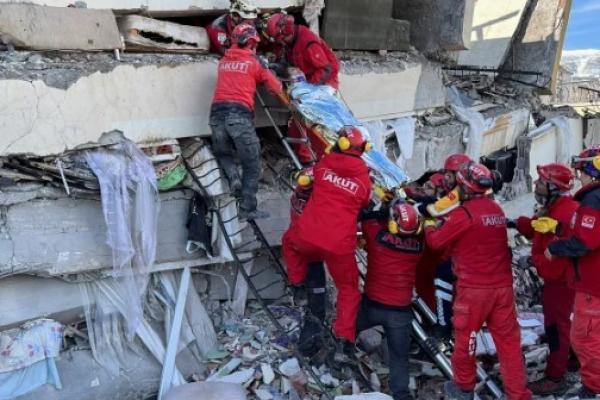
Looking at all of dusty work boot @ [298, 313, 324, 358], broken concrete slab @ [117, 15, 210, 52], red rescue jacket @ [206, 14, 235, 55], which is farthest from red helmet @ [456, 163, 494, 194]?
broken concrete slab @ [117, 15, 210, 52]

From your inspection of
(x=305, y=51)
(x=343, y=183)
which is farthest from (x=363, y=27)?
(x=343, y=183)

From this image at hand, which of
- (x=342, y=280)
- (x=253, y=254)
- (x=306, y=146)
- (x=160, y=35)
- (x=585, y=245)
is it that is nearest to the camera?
(x=585, y=245)

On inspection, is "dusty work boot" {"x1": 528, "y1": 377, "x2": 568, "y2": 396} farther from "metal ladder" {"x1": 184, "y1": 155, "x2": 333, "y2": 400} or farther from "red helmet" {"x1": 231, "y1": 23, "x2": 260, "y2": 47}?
"red helmet" {"x1": 231, "y1": 23, "x2": 260, "y2": 47}

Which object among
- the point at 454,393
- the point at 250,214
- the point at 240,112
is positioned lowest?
the point at 454,393

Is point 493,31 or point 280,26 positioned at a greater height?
point 280,26

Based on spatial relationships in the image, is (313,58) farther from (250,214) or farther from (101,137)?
(101,137)

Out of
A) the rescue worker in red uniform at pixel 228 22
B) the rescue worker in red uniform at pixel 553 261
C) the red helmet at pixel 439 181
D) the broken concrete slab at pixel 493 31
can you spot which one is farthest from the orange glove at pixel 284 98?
the broken concrete slab at pixel 493 31

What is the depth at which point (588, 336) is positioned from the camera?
4.43 meters

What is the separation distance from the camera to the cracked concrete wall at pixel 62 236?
4949 mm

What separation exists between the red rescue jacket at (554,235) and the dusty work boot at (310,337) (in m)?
1.93

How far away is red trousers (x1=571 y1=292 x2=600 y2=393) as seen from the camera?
173 inches

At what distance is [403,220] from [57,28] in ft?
11.0

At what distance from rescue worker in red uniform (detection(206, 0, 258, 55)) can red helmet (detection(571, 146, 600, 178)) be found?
326 cm

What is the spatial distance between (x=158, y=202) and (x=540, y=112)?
791 cm
